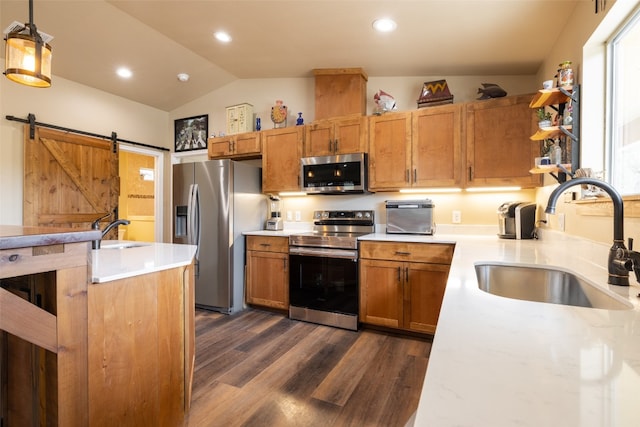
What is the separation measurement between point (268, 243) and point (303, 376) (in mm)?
1589

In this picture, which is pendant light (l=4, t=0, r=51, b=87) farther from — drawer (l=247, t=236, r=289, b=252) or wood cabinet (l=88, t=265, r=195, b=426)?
drawer (l=247, t=236, r=289, b=252)

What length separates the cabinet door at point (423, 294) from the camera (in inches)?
105

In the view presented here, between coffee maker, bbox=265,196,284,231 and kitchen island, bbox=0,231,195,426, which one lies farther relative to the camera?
coffee maker, bbox=265,196,284,231

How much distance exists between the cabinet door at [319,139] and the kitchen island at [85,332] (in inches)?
84.2

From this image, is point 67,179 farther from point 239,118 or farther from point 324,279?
point 324,279

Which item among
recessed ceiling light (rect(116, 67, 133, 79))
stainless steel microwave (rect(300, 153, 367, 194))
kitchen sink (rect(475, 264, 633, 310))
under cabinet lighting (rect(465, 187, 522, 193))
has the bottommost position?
kitchen sink (rect(475, 264, 633, 310))

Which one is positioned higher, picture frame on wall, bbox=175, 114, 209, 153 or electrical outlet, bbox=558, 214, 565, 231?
picture frame on wall, bbox=175, 114, 209, 153

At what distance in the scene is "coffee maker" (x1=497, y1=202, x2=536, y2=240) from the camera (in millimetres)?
2568

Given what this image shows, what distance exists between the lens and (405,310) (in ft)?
9.15

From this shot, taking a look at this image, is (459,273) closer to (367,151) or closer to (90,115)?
(367,151)

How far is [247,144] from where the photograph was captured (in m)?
3.80

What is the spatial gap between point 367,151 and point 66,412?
283cm

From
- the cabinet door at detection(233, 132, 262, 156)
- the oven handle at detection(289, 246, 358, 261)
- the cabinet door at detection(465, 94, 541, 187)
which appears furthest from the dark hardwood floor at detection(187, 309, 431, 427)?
the cabinet door at detection(233, 132, 262, 156)

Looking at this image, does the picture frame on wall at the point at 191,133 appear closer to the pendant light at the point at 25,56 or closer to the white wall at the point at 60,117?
the white wall at the point at 60,117
